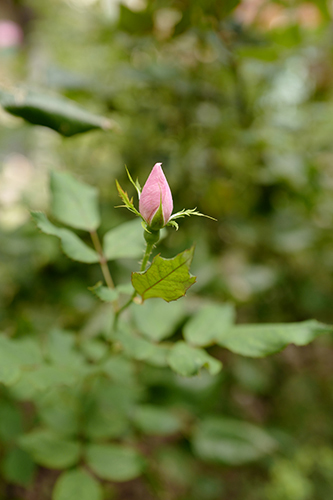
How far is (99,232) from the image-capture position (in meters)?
1.06

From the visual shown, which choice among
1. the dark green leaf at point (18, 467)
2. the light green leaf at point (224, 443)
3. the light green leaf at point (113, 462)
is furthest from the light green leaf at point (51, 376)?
the light green leaf at point (224, 443)

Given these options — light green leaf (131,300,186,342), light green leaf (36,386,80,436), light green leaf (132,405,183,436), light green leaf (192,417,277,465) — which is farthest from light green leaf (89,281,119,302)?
light green leaf (192,417,277,465)

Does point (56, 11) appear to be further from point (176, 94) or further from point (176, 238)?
point (176, 238)

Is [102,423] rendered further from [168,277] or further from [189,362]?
[168,277]

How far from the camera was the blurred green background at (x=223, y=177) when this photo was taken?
896 millimetres

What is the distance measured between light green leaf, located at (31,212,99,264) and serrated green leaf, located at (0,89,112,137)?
16 cm

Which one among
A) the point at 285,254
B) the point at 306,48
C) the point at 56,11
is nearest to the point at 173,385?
the point at 285,254

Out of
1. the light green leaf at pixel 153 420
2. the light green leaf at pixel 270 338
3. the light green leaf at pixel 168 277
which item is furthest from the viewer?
the light green leaf at pixel 153 420

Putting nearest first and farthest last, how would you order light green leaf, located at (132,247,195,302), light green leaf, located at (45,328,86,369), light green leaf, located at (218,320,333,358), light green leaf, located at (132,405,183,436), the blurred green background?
1. light green leaf, located at (132,247,195,302)
2. light green leaf, located at (218,320,333,358)
3. light green leaf, located at (45,328,86,369)
4. light green leaf, located at (132,405,183,436)
5. the blurred green background

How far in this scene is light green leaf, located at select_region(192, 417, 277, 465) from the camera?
76 centimetres

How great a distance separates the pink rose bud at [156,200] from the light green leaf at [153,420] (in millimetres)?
477

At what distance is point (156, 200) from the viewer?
334 mm

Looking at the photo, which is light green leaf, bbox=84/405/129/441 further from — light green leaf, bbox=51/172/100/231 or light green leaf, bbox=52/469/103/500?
light green leaf, bbox=51/172/100/231

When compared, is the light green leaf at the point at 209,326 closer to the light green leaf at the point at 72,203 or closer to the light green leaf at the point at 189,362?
the light green leaf at the point at 189,362
